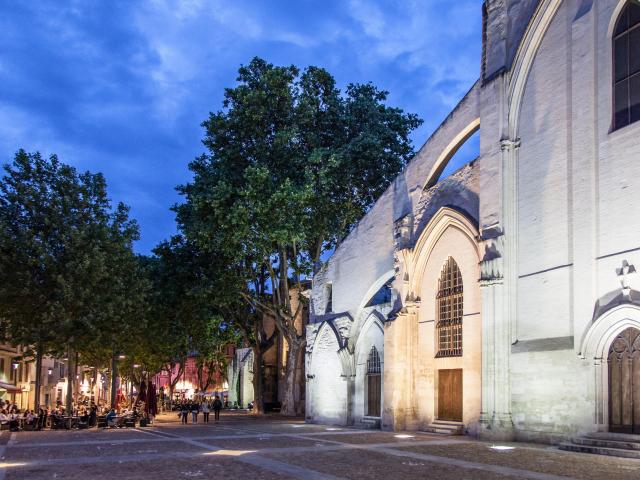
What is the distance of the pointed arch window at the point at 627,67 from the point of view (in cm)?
1781

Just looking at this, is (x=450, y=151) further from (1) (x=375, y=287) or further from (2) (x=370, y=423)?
(2) (x=370, y=423)

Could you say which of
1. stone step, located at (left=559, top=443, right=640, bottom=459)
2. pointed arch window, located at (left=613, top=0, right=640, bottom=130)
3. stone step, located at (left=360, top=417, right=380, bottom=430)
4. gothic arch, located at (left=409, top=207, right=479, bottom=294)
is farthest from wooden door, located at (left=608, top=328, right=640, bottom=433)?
stone step, located at (left=360, top=417, right=380, bottom=430)

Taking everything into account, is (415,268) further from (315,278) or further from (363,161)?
(363,161)

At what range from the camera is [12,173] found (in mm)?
29719

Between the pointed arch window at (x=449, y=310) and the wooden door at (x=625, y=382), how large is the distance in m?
6.87

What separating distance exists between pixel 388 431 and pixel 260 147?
16332mm

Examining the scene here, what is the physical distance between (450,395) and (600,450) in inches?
308

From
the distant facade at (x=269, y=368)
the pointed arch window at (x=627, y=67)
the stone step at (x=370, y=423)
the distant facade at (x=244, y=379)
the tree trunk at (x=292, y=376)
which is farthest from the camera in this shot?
the distant facade at (x=244, y=379)

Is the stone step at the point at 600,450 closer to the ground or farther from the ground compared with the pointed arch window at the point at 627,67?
closer to the ground

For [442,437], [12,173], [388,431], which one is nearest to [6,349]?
[12,173]

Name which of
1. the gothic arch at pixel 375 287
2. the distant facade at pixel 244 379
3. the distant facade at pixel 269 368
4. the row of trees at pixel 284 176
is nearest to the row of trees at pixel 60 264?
the row of trees at pixel 284 176

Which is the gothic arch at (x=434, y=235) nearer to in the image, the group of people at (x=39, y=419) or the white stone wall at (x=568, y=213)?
the white stone wall at (x=568, y=213)

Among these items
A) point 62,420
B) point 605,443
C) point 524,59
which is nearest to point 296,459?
point 605,443

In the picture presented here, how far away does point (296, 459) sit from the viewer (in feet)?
50.9
